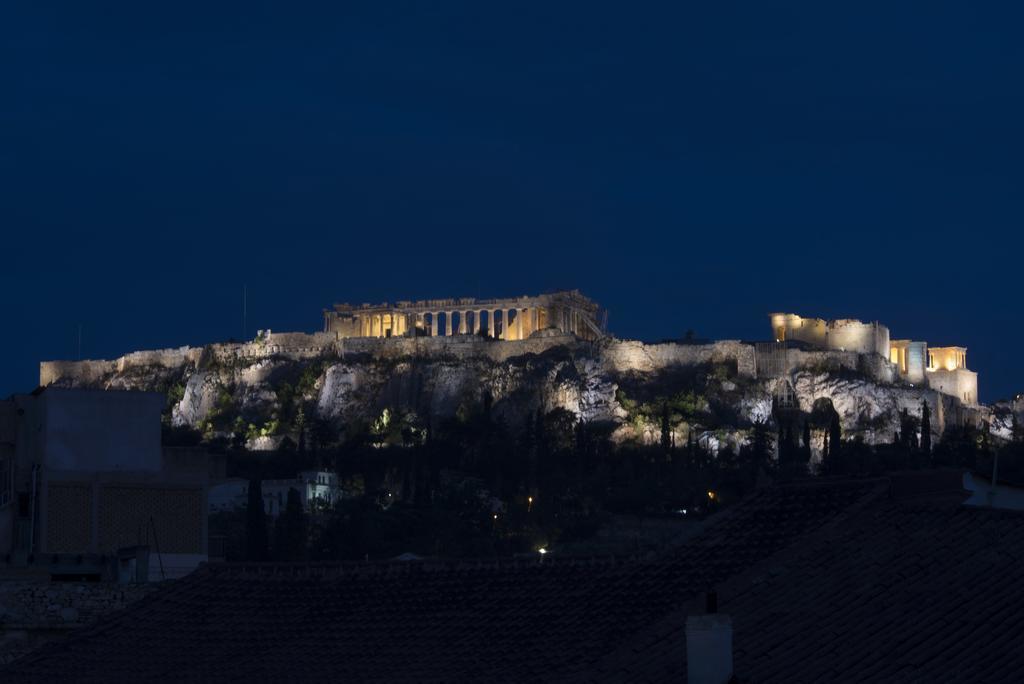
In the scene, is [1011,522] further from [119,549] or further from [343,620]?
[119,549]

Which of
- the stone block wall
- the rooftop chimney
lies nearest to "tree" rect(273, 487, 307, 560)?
the stone block wall

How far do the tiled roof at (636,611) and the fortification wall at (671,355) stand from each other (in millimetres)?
123996

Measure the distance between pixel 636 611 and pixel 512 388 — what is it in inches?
4993

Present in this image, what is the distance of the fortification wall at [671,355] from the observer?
16162 centimetres

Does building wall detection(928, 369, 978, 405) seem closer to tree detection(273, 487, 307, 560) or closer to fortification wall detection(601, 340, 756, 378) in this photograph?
fortification wall detection(601, 340, 756, 378)

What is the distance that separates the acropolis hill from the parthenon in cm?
17

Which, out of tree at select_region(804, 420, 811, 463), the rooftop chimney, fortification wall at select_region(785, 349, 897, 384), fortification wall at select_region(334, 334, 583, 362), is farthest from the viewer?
fortification wall at select_region(334, 334, 583, 362)

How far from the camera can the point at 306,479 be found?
5615 inches

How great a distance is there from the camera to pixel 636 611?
108ft

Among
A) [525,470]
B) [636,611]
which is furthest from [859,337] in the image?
[636,611]

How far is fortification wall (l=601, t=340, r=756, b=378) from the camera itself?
16162cm

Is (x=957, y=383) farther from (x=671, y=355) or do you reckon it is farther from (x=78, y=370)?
(x=78, y=370)

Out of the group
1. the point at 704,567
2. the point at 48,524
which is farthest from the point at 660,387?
the point at 704,567

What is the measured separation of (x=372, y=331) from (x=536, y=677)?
14814 centimetres
